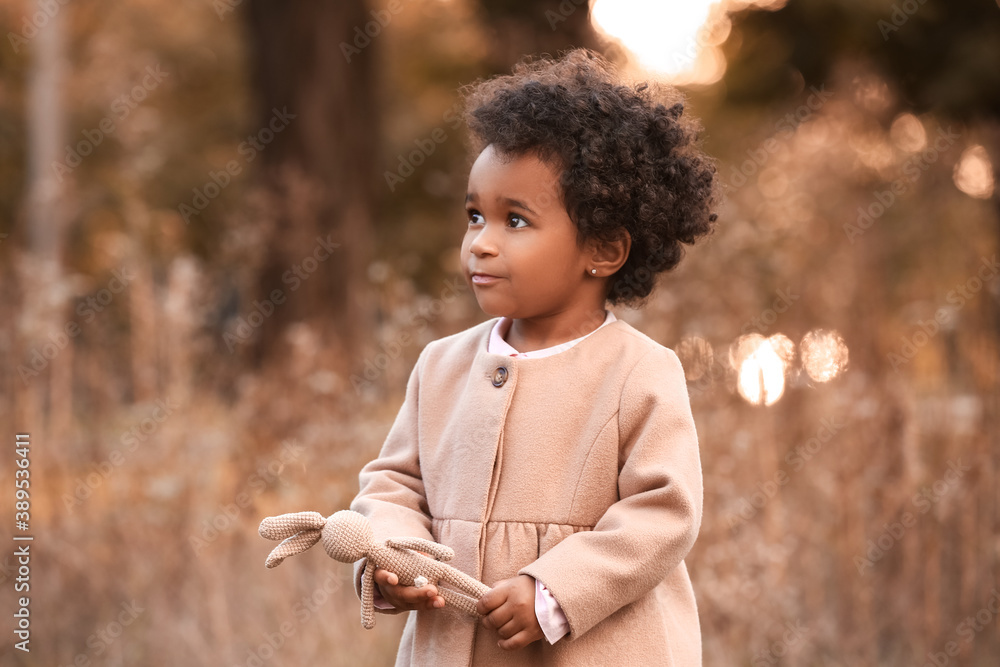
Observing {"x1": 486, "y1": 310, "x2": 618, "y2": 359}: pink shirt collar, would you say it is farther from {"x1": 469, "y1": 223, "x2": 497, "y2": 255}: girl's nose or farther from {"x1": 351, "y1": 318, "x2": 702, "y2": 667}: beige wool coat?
{"x1": 469, "y1": 223, "x2": 497, "y2": 255}: girl's nose

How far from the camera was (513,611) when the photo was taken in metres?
1.60

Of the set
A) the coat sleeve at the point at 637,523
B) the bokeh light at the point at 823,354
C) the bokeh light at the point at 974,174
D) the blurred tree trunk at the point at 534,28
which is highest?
the blurred tree trunk at the point at 534,28

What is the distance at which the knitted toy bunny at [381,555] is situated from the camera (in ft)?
5.37

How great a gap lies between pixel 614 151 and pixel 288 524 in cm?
86

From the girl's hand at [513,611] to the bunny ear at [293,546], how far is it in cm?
31

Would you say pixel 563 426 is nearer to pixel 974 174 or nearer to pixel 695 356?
pixel 695 356

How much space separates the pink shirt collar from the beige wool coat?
2 cm

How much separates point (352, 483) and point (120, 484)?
35.2 inches

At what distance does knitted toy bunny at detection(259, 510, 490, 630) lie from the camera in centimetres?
164

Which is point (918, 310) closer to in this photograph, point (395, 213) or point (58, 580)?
point (58, 580)

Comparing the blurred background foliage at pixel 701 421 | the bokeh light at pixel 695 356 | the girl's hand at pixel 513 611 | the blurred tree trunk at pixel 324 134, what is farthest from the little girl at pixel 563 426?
the blurred tree trunk at pixel 324 134

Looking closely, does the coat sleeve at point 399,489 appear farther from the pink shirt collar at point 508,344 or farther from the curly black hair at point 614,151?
the curly black hair at point 614,151

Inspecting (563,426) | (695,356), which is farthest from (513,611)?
(695,356)

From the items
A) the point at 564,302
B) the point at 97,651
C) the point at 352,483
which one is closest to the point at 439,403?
the point at 564,302
